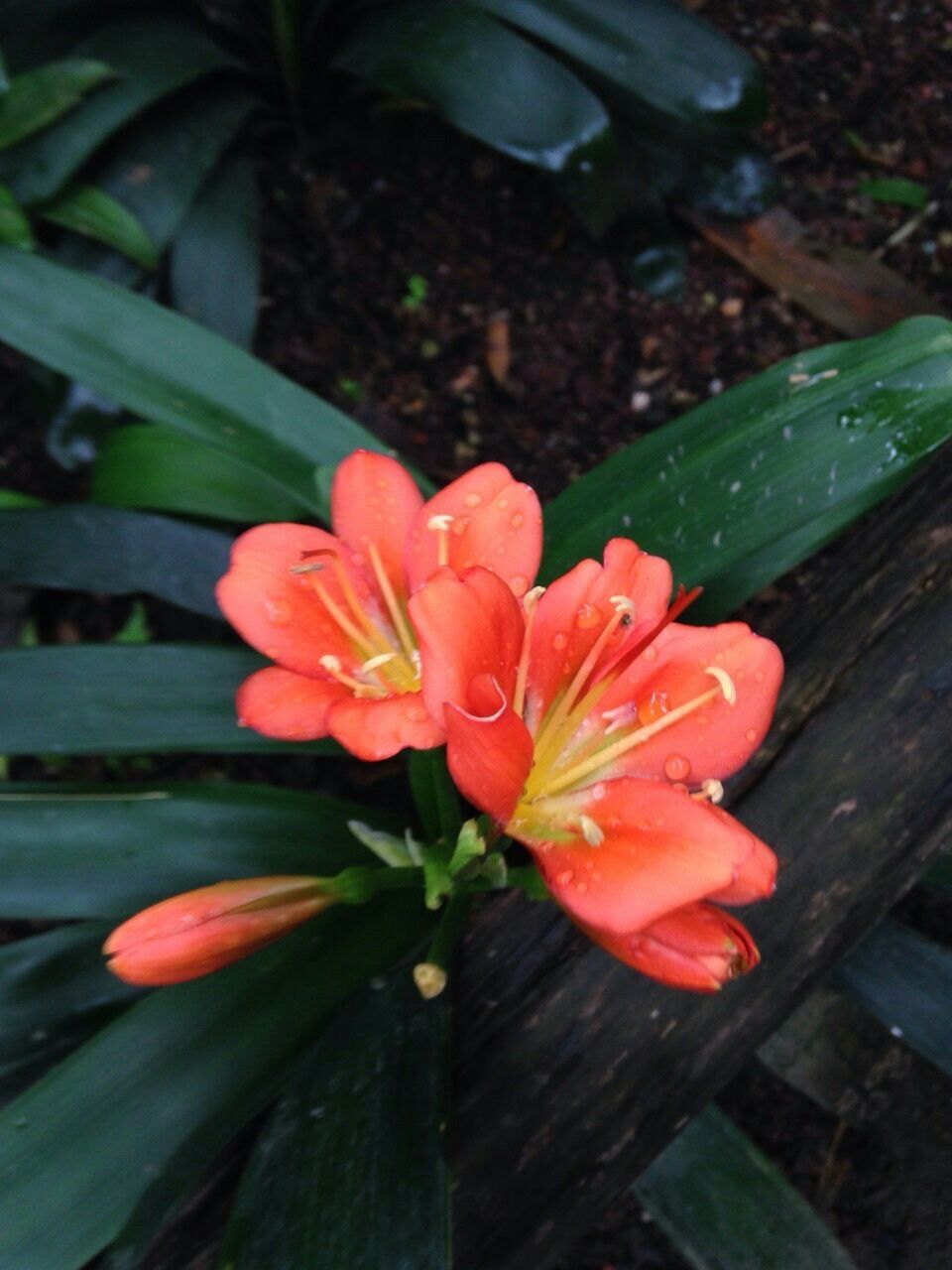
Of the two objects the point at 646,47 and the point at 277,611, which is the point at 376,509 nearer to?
the point at 277,611

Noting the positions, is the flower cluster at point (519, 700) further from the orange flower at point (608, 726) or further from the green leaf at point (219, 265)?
the green leaf at point (219, 265)

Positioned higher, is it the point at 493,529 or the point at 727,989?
the point at 493,529

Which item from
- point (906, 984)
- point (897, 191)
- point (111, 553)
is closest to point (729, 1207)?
point (906, 984)

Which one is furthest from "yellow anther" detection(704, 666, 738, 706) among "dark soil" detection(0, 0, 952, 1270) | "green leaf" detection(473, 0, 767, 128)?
"green leaf" detection(473, 0, 767, 128)

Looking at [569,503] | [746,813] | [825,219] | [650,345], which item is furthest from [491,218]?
[746,813]

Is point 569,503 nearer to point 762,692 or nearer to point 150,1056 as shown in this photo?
point 762,692

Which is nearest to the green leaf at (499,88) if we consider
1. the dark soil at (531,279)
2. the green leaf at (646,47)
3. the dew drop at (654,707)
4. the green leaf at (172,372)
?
the green leaf at (646,47)
